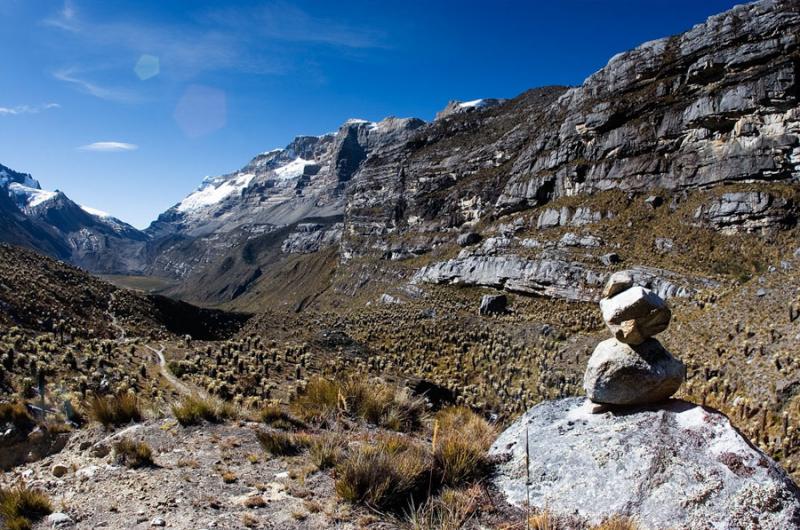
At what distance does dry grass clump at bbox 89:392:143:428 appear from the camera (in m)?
7.86

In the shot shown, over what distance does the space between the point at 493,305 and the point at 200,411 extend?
113ft

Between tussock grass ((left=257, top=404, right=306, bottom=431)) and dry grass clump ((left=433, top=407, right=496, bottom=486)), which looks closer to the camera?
dry grass clump ((left=433, top=407, right=496, bottom=486))

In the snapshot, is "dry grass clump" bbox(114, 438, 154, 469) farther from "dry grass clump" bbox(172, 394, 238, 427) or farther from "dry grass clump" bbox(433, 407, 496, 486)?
"dry grass clump" bbox(433, 407, 496, 486)

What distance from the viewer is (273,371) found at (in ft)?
63.1

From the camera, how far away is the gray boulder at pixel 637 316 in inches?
236

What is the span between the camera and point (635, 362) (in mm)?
5992

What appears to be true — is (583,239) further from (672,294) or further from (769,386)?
(769,386)

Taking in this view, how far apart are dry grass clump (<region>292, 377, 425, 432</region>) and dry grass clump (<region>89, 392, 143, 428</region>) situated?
312cm

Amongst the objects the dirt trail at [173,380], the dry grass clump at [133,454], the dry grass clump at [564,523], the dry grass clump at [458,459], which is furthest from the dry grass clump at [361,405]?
the dirt trail at [173,380]

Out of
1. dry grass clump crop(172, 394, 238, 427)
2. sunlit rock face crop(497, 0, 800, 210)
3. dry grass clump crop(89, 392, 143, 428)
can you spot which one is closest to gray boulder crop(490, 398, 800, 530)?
dry grass clump crop(172, 394, 238, 427)

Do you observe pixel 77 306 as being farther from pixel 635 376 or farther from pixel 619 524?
pixel 619 524

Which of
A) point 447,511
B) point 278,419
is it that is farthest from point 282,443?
point 447,511

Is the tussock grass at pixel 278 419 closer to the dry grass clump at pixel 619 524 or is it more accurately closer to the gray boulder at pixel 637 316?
the dry grass clump at pixel 619 524

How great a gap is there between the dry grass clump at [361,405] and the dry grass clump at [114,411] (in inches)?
123
